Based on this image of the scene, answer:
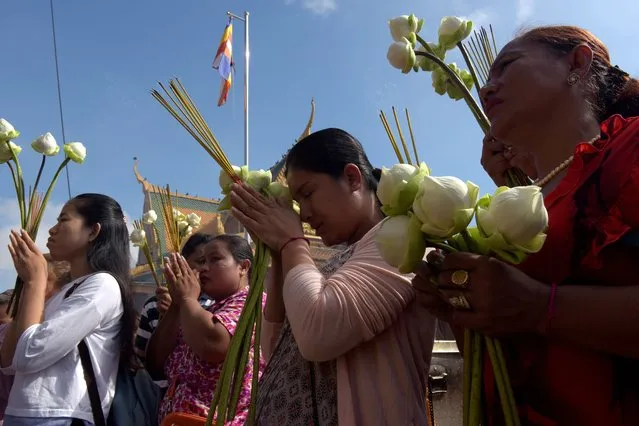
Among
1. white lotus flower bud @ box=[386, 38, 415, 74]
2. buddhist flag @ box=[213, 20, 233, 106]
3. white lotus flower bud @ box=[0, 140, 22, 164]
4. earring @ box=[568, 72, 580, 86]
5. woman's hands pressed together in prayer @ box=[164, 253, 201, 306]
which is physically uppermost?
buddhist flag @ box=[213, 20, 233, 106]

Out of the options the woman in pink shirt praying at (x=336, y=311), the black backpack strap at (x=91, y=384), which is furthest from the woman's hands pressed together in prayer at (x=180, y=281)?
the woman in pink shirt praying at (x=336, y=311)

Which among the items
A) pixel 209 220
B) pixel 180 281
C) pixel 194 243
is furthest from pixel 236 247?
pixel 209 220

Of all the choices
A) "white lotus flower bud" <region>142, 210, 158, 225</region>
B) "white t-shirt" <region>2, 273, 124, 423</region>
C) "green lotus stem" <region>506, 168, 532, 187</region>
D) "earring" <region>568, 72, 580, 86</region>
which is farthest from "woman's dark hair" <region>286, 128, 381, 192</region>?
"white lotus flower bud" <region>142, 210, 158, 225</region>

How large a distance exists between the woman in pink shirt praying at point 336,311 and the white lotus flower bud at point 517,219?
462 millimetres

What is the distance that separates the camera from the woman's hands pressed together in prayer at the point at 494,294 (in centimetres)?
81

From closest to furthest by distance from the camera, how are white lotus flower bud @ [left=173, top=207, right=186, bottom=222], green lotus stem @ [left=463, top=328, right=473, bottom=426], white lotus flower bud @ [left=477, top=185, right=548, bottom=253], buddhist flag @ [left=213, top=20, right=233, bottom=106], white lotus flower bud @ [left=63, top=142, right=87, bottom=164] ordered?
white lotus flower bud @ [left=477, top=185, right=548, bottom=253] < green lotus stem @ [left=463, top=328, right=473, bottom=426] < white lotus flower bud @ [left=63, top=142, right=87, bottom=164] < white lotus flower bud @ [left=173, top=207, right=186, bottom=222] < buddhist flag @ [left=213, top=20, right=233, bottom=106]

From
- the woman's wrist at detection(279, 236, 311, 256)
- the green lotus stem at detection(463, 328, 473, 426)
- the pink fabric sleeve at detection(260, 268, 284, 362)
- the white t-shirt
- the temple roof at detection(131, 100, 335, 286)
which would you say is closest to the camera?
the green lotus stem at detection(463, 328, 473, 426)

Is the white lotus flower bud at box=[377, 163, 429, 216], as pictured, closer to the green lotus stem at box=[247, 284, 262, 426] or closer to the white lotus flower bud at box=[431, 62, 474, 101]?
the green lotus stem at box=[247, 284, 262, 426]

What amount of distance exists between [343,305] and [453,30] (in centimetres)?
95

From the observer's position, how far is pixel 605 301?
0.80 metres

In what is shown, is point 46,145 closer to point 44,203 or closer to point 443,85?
point 44,203

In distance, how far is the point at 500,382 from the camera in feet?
2.71

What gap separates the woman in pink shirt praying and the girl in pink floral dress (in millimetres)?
438

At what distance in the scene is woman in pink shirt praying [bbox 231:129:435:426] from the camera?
117 cm
